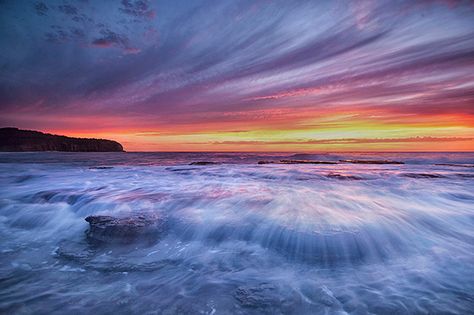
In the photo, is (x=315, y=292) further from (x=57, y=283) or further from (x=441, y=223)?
(x=441, y=223)

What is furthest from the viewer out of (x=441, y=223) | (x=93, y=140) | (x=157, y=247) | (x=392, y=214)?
(x=93, y=140)

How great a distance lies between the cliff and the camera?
92.4m

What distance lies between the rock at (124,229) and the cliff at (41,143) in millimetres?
114435

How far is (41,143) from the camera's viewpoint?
340 feet

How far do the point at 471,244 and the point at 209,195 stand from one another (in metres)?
6.75

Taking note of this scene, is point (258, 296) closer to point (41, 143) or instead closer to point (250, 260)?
point (250, 260)

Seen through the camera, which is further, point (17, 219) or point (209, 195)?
point (209, 195)

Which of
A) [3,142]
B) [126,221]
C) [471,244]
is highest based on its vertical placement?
[3,142]

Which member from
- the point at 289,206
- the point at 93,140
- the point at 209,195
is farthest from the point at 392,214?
the point at 93,140

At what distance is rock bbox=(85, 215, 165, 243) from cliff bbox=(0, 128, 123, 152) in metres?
114

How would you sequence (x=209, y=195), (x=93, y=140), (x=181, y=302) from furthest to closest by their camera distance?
(x=93, y=140) < (x=209, y=195) < (x=181, y=302)

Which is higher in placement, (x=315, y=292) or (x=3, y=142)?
(x=3, y=142)

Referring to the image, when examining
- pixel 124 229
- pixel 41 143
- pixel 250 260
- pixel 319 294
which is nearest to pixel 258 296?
pixel 319 294

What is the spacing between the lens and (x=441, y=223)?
588 cm
